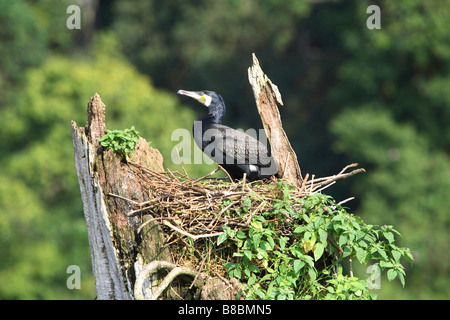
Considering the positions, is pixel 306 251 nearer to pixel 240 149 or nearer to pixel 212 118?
pixel 240 149

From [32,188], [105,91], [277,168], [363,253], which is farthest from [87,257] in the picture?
[363,253]

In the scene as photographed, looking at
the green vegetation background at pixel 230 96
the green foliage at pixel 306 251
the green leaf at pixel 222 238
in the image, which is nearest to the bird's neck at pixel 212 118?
the green foliage at pixel 306 251

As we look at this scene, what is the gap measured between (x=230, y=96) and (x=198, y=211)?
24913 mm

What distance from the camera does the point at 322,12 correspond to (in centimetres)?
3100

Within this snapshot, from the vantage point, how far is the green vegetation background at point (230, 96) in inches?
867

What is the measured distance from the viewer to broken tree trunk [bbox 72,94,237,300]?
19.8 ft

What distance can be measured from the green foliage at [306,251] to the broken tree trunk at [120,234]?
351 mm

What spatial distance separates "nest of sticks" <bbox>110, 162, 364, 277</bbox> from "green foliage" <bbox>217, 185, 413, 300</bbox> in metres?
0.12

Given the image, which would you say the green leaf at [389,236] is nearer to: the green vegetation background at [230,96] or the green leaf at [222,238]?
the green leaf at [222,238]

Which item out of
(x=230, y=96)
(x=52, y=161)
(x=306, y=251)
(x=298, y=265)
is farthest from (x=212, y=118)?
(x=230, y=96)

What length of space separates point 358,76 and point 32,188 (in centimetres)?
1373

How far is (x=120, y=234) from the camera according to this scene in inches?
248

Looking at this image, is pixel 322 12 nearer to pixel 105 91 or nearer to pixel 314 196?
pixel 105 91

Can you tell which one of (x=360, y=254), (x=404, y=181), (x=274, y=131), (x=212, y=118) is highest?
(x=404, y=181)
